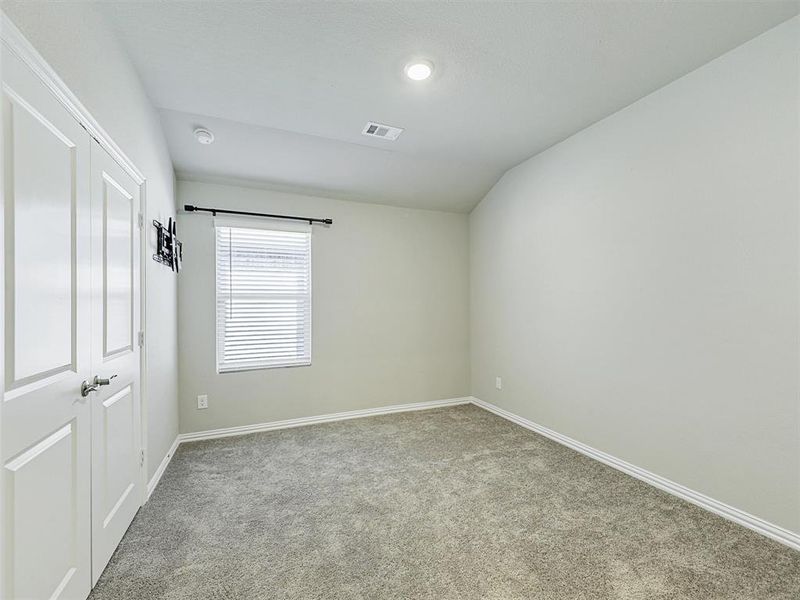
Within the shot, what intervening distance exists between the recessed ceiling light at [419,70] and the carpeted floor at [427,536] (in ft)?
8.84

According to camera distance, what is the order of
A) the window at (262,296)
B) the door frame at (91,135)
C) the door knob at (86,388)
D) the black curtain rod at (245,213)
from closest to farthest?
the door frame at (91,135), the door knob at (86,388), the black curtain rod at (245,213), the window at (262,296)

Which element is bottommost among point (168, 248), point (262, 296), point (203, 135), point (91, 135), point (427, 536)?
point (427, 536)

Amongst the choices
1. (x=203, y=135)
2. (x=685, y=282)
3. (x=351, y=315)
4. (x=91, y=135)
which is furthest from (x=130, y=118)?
(x=685, y=282)

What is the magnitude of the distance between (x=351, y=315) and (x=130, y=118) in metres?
2.53

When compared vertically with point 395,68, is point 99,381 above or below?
below

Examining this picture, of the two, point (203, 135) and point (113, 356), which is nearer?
point (113, 356)

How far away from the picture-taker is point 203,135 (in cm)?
284

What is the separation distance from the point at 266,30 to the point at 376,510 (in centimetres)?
279

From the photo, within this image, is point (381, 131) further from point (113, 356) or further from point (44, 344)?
point (44, 344)

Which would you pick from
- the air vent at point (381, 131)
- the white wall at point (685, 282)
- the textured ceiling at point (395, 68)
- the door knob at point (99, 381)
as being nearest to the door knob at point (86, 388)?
the door knob at point (99, 381)

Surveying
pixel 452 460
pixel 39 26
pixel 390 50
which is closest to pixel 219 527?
pixel 452 460

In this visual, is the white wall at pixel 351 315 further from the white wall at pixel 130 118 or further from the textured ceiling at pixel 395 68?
the textured ceiling at pixel 395 68

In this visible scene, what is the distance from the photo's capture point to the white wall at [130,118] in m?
1.32

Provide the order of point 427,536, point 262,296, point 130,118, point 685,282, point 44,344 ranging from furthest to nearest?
point 262,296
point 685,282
point 130,118
point 427,536
point 44,344
